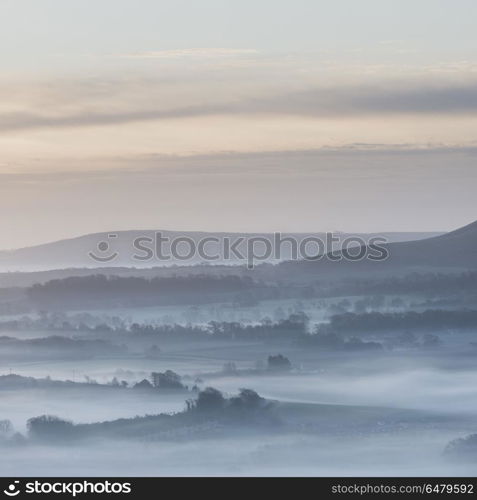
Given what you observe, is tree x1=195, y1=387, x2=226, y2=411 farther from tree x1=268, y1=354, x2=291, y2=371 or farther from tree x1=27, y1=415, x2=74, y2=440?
tree x1=268, y1=354, x2=291, y2=371

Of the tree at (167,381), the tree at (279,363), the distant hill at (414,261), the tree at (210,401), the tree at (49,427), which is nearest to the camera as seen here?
the tree at (49,427)

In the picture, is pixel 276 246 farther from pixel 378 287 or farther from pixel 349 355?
pixel 349 355

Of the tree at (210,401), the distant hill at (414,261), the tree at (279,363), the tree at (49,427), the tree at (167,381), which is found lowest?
the tree at (49,427)

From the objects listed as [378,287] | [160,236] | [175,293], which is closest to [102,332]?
[175,293]

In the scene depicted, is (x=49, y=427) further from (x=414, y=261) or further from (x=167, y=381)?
(x=414, y=261)

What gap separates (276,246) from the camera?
78.0 m

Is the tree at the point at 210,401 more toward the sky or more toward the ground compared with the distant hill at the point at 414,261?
more toward the ground

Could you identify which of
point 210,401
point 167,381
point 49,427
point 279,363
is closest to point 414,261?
point 279,363

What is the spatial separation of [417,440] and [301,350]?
25012mm

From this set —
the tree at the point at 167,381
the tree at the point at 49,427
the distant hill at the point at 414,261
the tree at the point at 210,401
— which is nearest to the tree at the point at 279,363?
the tree at the point at 167,381

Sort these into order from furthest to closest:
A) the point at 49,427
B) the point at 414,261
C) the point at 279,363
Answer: the point at 414,261 < the point at 279,363 < the point at 49,427

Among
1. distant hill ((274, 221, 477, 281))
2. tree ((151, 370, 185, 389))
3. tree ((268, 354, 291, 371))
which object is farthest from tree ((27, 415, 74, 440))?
distant hill ((274, 221, 477, 281))

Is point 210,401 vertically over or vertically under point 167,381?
under

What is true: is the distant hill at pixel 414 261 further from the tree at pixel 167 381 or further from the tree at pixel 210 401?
the tree at pixel 210 401
